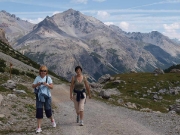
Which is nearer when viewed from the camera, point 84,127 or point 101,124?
point 84,127

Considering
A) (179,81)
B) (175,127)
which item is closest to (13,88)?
(175,127)

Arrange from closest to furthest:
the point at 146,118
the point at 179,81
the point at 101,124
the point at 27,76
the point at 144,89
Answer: the point at 101,124
the point at 146,118
the point at 27,76
the point at 144,89
the point at 179,81

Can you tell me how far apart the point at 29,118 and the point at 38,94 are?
212 inches

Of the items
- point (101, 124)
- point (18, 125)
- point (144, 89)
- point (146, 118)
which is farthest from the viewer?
point (144, 89)

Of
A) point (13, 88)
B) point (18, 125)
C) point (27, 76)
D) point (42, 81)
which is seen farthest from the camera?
point (27, 76)

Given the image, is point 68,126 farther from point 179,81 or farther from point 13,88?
point 179,81

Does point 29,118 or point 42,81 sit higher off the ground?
point 42,81

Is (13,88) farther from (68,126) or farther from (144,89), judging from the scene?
(144,89)

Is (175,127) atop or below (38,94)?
below

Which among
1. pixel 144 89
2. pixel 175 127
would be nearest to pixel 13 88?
pixel 175 127

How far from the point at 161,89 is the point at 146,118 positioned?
2120 inches

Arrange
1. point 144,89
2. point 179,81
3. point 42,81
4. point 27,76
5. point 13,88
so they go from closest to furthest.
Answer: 1. point 42,81
2. point 13,88
3. point 27,76
4. point 144,89
5. point 179,81

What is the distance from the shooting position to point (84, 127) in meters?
17.0

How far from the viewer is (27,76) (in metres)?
49.4
